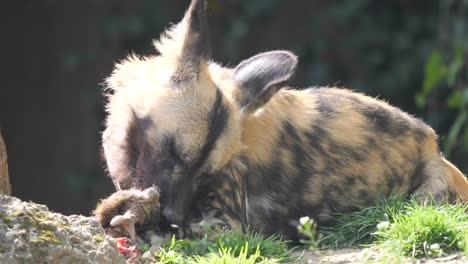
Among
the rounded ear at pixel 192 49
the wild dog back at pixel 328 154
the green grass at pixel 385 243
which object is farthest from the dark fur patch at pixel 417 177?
the rounded ear at pixel 192 49

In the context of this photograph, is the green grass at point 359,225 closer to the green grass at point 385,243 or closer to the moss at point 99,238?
the green grass at point 385,243

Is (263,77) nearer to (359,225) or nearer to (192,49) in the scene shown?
(192,49)

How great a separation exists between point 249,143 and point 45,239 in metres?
1.77

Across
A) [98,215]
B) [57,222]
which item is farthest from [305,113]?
[57,222]

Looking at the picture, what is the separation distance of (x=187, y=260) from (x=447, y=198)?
6.33 ft

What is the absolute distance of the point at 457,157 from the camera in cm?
836

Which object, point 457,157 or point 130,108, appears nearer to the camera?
point 130,108

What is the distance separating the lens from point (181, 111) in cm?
463

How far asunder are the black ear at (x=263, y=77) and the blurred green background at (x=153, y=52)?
129 inches

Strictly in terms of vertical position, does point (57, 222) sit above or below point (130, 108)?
below

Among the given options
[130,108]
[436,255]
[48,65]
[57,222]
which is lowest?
[436,255]

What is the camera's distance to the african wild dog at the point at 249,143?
15.0ft

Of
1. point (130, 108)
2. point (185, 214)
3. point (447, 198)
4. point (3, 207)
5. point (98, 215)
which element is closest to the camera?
point (3, 207)

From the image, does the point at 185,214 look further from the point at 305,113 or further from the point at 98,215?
the point at 305,113
